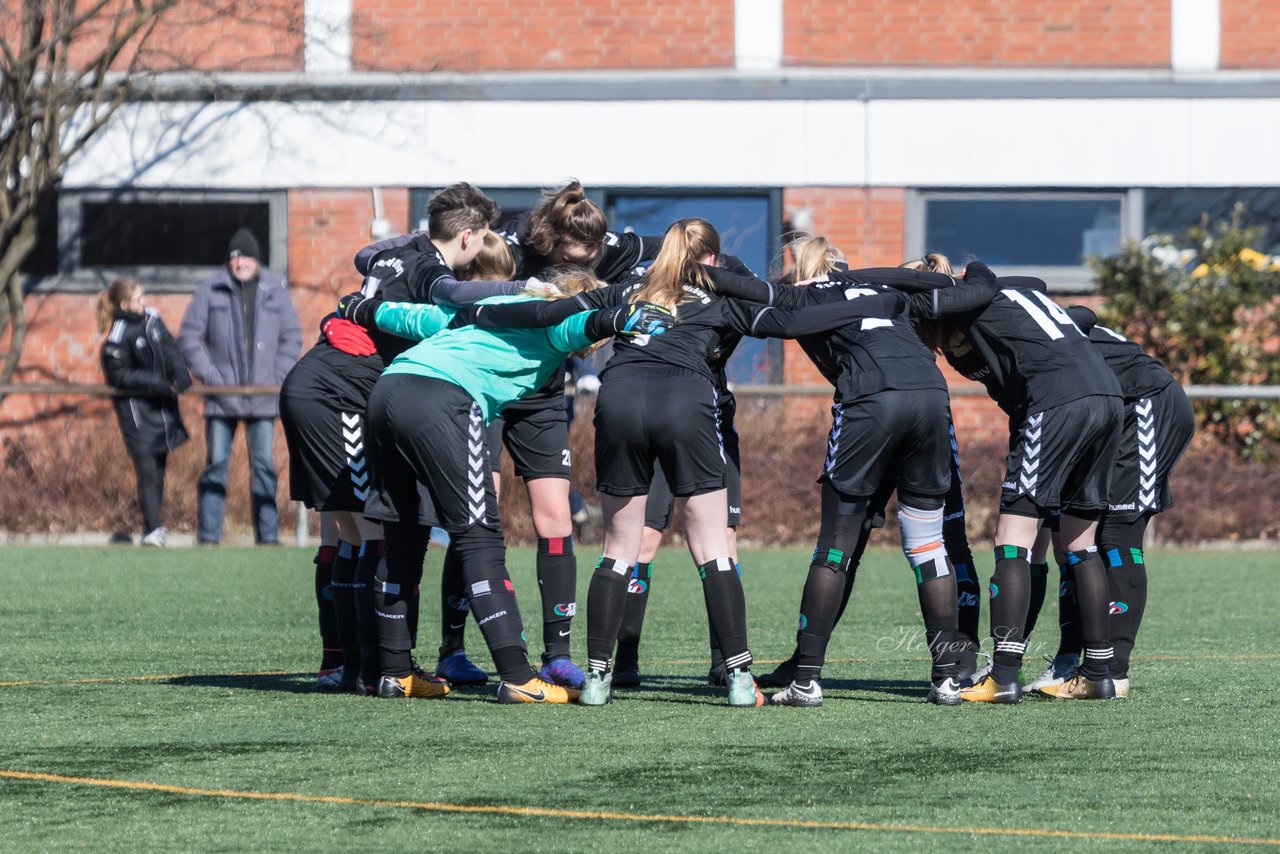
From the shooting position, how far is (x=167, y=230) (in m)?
17.9

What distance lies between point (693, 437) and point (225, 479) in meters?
8.59

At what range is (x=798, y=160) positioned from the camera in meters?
17.4

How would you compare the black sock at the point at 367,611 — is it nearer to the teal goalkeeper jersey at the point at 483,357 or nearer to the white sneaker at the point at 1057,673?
the teal goalkeeper jersey at the point at 483,357

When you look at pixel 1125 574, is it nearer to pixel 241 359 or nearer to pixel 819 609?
pixel 819 609

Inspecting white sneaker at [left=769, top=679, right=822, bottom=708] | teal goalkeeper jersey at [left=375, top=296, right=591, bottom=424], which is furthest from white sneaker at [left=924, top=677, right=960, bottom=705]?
teal goalkeeper jersey at [left=375, top=296, right=591, bottom=424]

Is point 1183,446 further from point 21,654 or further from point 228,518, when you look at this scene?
point 228,518

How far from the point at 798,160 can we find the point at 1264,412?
16.0 feet

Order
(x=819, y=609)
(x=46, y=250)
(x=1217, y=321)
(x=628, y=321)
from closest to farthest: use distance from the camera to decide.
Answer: (x=628, y=321) < (x=819, y=609) < (x=1217, y=321) < (x=46, y=250)

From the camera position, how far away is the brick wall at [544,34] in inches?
686

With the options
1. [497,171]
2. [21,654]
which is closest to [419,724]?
[21,654]

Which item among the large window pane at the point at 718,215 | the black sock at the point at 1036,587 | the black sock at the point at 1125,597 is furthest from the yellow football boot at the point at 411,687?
the large window pane at the point at 718,215

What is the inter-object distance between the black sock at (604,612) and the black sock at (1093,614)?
5.30 ft

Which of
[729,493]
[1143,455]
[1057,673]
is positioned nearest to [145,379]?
[729,493]

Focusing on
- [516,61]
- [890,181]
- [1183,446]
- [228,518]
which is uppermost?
[516,61]
